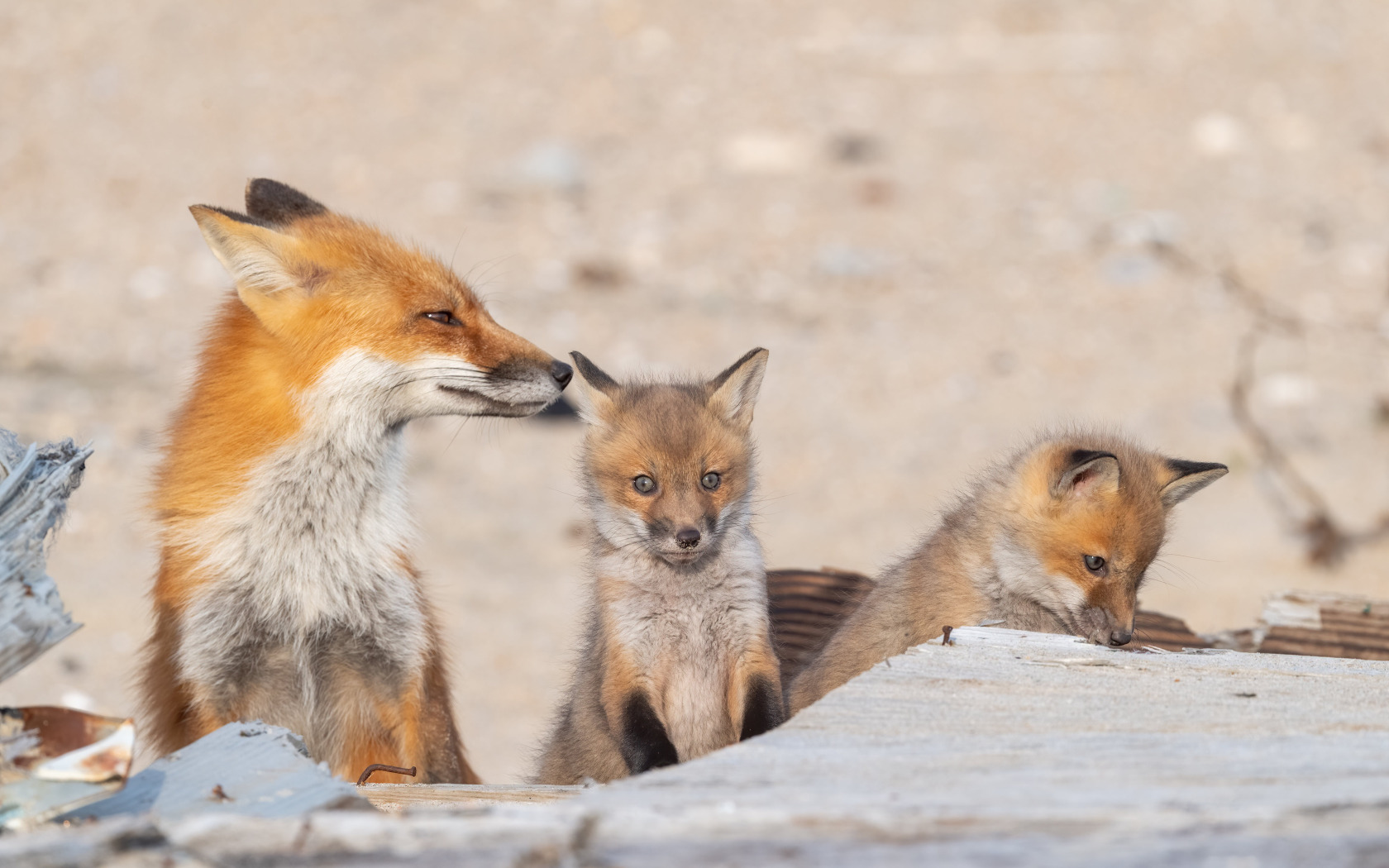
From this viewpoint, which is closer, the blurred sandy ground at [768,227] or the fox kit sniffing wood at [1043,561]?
the fox kit sniffing wood at [1043,561]

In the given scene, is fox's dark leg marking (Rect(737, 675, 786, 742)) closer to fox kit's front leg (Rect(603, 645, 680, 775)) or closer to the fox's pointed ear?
fox kit's front leg (Rect(603, 645, 680, 775))

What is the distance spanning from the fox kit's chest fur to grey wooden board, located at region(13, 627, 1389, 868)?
1368 mm

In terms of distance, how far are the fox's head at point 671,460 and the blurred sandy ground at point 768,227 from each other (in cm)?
305

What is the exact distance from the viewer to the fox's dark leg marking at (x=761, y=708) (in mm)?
4336

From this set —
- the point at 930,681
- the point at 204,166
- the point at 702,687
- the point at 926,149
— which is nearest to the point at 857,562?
the point at 702,687

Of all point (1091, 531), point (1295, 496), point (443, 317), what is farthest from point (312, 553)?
point (1295, 496)

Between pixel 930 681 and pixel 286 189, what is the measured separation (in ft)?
10.8

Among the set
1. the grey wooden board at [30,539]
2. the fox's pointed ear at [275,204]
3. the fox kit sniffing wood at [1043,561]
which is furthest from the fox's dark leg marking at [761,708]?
the fox's pointed ear at [275,204]

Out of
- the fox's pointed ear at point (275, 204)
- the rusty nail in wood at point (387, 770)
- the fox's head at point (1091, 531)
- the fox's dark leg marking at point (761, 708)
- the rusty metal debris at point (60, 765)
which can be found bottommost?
the rusty nail in wood at point (387, 770)

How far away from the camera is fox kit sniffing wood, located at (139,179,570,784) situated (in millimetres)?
4418

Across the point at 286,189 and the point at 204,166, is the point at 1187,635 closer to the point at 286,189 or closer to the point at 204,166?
the point at 286,189

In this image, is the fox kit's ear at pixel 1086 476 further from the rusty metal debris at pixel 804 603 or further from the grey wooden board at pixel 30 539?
the grey wooden board at pixel 30 539

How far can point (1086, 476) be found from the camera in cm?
486

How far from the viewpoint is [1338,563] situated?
30.2ft
